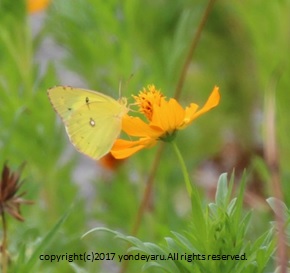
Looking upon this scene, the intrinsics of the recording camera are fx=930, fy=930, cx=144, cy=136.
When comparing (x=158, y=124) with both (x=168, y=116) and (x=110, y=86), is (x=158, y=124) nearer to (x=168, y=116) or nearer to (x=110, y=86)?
(x=168, y=116)

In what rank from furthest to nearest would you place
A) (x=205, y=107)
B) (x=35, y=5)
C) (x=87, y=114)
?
(x=35, y=5) → (x=87, y=114) → (x=205, y=107)

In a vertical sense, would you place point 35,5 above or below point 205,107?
above

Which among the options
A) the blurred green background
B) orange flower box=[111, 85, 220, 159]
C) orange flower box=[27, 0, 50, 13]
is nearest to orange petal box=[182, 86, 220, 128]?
orange flower box=[111, 85, 220, 159]

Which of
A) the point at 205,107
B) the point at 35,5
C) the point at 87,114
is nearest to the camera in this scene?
the point at 205,107

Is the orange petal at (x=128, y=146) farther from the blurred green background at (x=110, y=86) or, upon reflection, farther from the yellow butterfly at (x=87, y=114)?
the blurred green background at (x=110, y=86)

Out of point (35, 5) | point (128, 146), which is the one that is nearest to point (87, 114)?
point (128, 146)

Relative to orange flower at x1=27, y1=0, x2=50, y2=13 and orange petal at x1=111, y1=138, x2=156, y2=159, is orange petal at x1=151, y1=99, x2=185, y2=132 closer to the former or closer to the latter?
orange petal at x1=111, y1=138, x2=156, y2=159
